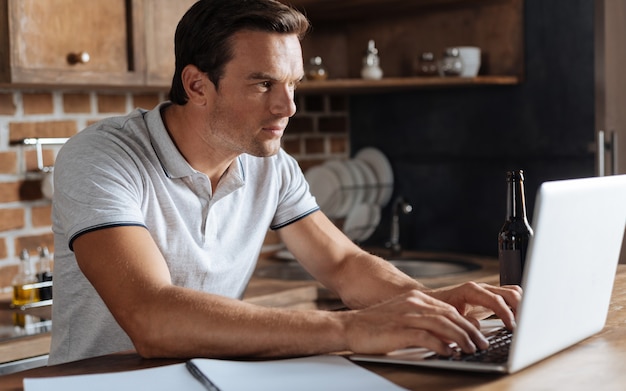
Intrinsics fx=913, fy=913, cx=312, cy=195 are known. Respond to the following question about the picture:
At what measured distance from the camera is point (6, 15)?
7.79 feet

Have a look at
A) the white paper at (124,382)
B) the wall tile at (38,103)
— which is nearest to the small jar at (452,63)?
the wall tile at (38,103)

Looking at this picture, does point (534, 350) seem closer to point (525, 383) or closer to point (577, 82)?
point (525, 383)

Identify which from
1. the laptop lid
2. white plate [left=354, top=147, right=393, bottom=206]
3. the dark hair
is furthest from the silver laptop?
white plate [left=354, top=147, right=393, bottom=206]

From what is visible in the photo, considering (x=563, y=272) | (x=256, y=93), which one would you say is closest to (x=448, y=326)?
(x=563, y=272)

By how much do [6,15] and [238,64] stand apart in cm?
86

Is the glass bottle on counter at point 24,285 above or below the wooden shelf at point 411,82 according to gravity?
below

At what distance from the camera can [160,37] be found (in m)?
2.69

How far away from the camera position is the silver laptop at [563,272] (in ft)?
3.78

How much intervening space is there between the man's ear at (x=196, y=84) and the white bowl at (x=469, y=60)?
1.39 meters

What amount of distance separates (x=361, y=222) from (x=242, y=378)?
2.32 metres

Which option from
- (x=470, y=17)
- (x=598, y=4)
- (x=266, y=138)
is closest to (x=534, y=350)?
(x=266, y=138)

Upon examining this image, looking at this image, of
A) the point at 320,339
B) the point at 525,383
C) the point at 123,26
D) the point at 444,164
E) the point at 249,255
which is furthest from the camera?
the point at 444,164

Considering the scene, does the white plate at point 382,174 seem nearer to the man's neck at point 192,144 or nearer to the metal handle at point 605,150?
the metal handle at point 605,150

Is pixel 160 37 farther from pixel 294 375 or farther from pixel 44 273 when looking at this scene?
pixel 294 375
